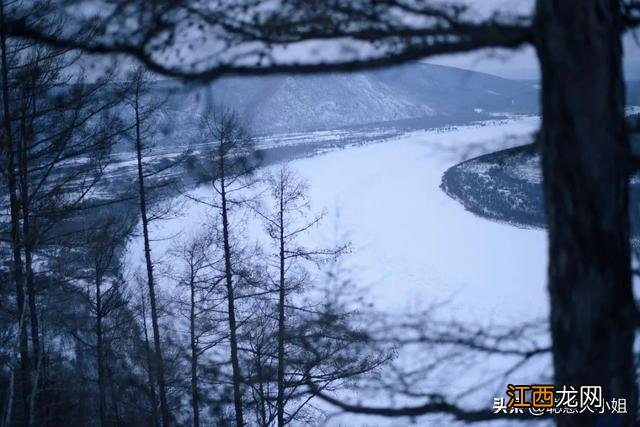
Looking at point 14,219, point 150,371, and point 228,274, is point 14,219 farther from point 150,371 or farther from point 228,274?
point 150,371

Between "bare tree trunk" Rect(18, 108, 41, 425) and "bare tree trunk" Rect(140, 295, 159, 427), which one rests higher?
"bare tree trunk" Rect(18, 108, 41, 425)

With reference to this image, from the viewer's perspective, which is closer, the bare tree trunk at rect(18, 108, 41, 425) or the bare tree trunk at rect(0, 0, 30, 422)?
the bare tree trunk at rect(0, 0, 30, 422)

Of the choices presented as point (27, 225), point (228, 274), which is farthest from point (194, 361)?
point (27, 225)

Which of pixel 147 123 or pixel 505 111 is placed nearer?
pixel 505 111

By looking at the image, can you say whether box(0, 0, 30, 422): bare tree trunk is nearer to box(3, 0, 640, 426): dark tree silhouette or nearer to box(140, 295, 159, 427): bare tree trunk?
box(140, 295, 159, 427): bare tree trunk

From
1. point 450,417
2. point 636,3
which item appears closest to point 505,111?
point 636,3

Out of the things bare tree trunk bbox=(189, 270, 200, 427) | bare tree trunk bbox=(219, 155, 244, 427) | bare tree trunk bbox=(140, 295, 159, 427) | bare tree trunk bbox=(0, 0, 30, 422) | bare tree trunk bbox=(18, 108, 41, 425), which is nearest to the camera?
bare tree trunk bbox=(0, 0, 30, 422)

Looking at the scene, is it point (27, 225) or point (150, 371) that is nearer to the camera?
point (27, 225)

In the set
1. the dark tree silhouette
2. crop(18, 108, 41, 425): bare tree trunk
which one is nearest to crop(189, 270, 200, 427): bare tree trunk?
crop(18, 108, 41, 425): bare tree trunk

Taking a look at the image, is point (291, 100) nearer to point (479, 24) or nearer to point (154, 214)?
point (479, 24)
